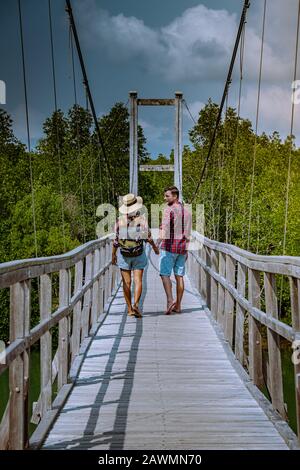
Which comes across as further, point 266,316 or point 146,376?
point 146,376

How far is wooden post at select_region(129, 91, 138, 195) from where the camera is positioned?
56.8 feet

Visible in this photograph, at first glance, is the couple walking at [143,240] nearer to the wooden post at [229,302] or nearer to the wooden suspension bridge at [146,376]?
the wooden suspension bridge at [146,376]

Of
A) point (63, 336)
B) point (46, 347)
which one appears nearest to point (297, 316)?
point (46, 347)

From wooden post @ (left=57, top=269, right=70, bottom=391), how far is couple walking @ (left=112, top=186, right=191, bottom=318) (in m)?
2.46

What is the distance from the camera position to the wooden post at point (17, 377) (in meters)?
2.57

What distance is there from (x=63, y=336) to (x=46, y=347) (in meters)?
0.71

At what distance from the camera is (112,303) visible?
8195 millimetres

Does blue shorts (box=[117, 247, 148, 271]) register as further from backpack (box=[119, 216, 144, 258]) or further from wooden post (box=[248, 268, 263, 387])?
wooden post (box=[248, 268, 263, 387])

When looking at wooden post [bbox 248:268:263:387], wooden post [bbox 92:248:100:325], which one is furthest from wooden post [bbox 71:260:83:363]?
wooden post [bbox 248:268:263:387]

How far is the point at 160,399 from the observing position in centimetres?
378

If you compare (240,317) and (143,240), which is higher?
(143,240)

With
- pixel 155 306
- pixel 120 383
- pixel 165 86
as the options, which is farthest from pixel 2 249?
pixel 165 86

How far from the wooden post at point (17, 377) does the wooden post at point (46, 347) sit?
62cm

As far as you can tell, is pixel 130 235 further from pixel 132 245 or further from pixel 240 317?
pixel 240 317
